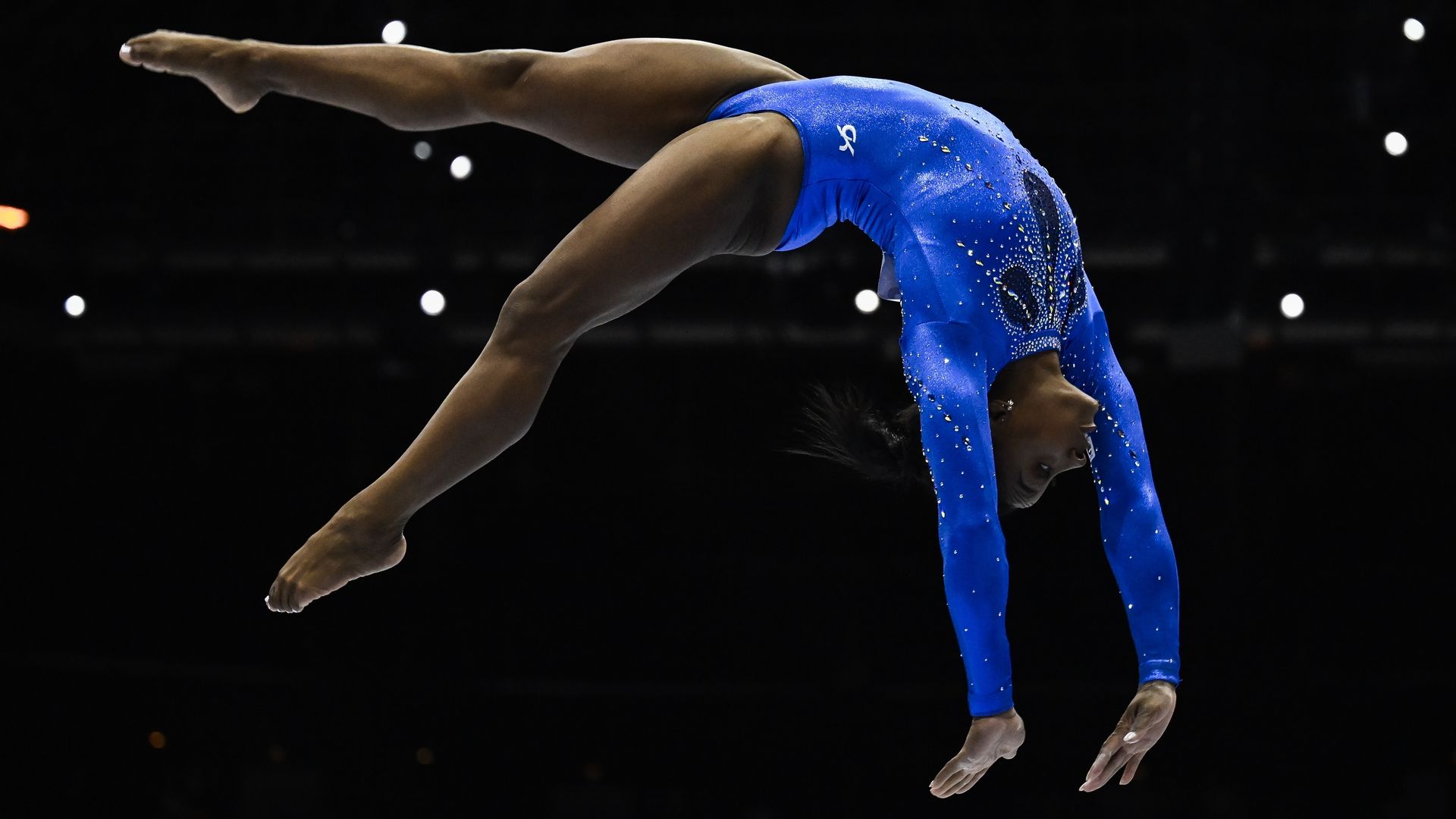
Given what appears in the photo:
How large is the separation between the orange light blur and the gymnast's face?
455 cm

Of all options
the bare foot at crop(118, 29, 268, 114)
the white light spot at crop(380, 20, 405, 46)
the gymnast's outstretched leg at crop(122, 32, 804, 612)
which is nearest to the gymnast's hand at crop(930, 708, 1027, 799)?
the gymnast's outstretched leg at crop(122, 32, 804, 612)

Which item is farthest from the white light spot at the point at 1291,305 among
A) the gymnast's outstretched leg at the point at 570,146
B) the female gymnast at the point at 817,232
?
the gymnast's outstretched leg at the point at 570,146

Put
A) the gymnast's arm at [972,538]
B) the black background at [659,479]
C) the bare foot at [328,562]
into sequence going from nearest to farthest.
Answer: the gymnast's arm at [972,538] → the bare foot at [328,562] → the black background at [659,479]

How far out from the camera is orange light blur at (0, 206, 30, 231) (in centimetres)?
596

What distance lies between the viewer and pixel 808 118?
2914 mm

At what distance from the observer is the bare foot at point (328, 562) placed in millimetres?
2719

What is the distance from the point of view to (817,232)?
3.10 m

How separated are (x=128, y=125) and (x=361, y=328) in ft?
3.90

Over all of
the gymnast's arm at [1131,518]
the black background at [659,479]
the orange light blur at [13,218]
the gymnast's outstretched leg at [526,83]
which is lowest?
the black background at [659,479]

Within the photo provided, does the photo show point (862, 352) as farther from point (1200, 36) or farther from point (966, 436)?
point (966, 436)

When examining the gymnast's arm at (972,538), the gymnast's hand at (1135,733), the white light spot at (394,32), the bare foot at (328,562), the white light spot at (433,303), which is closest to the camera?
the gymnast's arm at (972,538)

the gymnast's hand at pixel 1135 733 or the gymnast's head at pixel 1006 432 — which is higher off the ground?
the gymnast's head at pixel 1006 432

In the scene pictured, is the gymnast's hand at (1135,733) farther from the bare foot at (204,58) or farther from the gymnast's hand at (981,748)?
the bare foot at (204,58)

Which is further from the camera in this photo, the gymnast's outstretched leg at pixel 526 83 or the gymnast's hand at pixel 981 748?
the gymnast's outstretched leg at pixel 526 83
